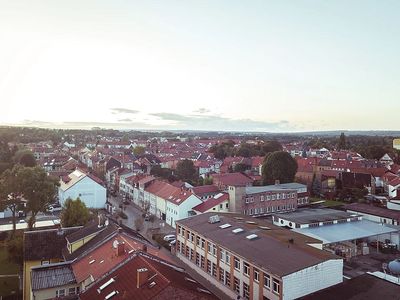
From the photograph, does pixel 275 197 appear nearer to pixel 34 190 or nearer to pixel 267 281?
pixel 267 281

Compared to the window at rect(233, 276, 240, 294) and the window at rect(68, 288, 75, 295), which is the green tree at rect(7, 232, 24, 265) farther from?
the window at rect(233, 276, 240, 294)

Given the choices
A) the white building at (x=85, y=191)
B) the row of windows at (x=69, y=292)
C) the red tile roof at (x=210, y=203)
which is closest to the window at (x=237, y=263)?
the row of windows at (x=69, y=292)

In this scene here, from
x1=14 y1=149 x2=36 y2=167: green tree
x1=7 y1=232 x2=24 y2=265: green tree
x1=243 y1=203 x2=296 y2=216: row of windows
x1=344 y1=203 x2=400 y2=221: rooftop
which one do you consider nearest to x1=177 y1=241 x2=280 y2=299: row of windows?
x1=7 y1=232 x2=24 y2=265: green tree

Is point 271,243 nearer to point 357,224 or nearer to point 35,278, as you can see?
point 35,278

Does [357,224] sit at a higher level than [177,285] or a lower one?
lower

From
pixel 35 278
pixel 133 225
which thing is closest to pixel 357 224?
pixel 133 225
